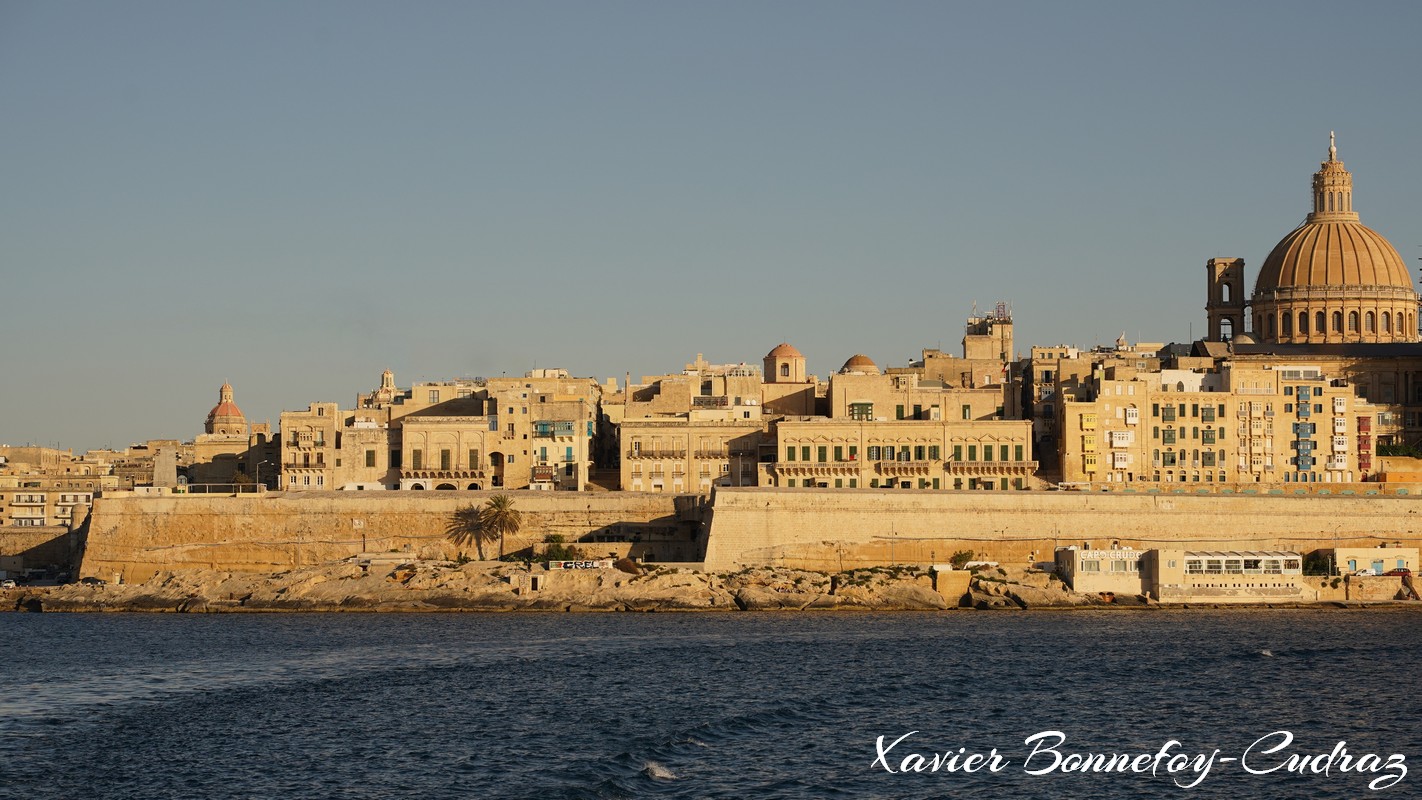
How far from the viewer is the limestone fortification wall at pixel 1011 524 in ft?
227

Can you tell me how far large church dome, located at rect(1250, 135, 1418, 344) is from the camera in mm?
100125

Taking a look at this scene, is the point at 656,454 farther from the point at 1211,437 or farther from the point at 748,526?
the point at 1211,437

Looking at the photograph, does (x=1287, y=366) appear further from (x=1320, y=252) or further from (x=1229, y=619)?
(x=1229, y=619)

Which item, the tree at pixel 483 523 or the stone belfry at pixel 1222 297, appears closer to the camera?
the tree at pixel 483 523

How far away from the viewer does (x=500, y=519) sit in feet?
239

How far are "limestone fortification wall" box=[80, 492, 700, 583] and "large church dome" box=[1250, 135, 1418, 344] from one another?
138 feet

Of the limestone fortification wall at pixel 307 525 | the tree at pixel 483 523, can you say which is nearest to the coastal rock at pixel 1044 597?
the limestone fortification wall at pixel 307 525

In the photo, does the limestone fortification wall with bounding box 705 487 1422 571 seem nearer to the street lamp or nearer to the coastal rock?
the coastal rock

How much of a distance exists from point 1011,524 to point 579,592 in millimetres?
16278

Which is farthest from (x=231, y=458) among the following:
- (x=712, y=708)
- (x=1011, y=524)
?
(x=712, y=708)

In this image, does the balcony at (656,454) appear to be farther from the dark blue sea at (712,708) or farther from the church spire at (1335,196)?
the church spire at (1335,196)

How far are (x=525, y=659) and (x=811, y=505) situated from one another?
70.8 feet

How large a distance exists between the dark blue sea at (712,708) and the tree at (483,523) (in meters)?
11.9

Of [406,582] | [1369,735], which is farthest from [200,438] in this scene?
[1369,735]
